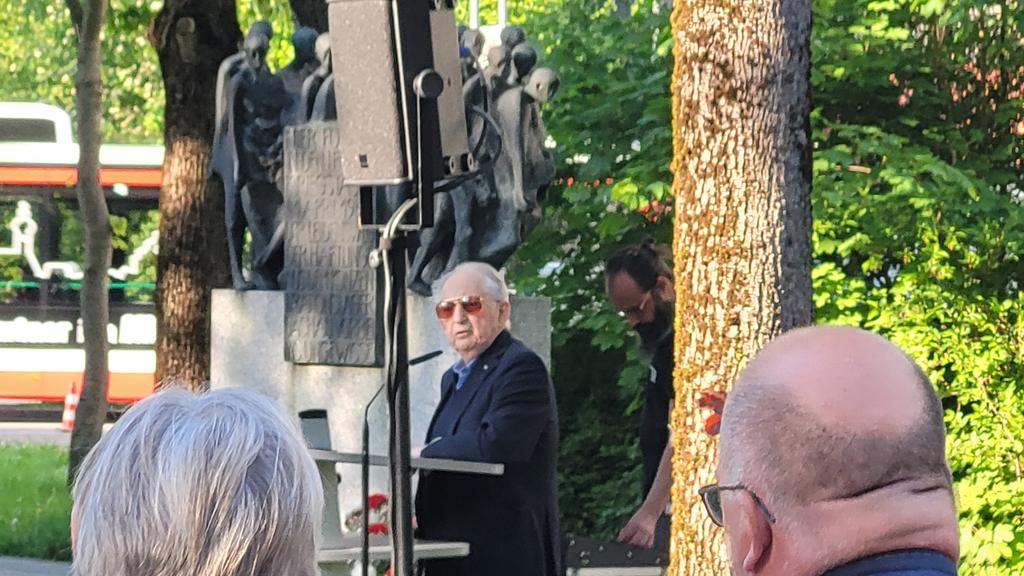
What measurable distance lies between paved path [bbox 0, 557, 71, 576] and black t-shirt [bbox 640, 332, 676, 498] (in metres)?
4.93

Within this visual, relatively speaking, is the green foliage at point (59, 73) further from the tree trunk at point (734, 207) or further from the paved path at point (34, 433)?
the tree trunk at point (734, 207)

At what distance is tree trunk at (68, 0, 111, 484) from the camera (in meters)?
12.3

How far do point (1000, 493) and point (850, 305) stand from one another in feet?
4.07

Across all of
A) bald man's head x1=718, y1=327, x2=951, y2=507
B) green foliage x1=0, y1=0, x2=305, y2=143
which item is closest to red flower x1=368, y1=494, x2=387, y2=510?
bald man's head x1=718, y1=327, x2=951, y2=507

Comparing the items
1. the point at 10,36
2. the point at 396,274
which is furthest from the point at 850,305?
the point at 10,36

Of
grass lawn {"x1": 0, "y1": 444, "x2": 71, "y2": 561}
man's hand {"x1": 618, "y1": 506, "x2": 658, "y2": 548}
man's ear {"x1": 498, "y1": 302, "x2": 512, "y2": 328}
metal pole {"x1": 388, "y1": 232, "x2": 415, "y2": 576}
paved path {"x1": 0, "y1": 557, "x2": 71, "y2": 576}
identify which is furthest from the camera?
grass lawn {"x1": 0, "y1": 444, "x2": 71, "y2": 561}

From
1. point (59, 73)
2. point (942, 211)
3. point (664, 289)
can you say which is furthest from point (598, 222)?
point (59, 73)

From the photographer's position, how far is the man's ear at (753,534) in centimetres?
169

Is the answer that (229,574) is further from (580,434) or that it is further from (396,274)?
(580,434)

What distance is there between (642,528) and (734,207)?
176cm

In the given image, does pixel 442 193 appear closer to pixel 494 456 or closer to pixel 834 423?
pixel 494 456

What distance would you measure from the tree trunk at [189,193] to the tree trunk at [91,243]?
0.58 m

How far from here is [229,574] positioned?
198 cm

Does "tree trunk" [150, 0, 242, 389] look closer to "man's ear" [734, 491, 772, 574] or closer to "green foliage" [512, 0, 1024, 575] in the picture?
"green foliage" [512, 0, 1024, 575]
